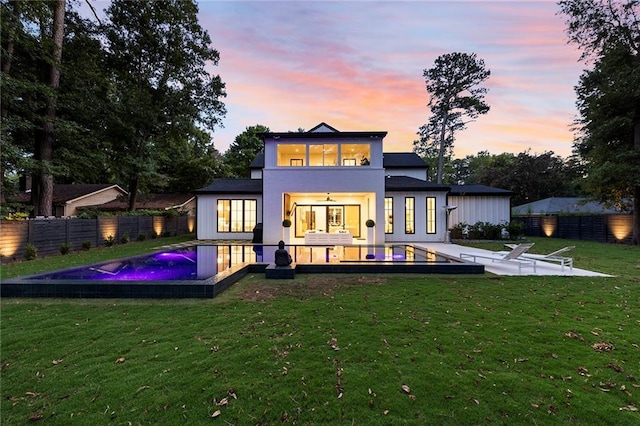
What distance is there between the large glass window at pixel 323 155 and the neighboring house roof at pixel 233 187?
474 cm

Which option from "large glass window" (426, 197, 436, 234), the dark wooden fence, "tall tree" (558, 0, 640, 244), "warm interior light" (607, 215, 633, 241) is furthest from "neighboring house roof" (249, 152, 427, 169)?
"warm interior light" (607, 215, 633, 241)

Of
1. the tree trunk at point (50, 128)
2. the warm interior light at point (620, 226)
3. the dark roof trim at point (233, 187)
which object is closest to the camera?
the tree trunk at point (50, 128)

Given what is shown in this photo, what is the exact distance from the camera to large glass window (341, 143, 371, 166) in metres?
14.8

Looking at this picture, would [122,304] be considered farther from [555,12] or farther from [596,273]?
[555,12]

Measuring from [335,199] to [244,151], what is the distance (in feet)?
77.8

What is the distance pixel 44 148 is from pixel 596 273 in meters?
24.4

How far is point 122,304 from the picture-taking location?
5152 mm

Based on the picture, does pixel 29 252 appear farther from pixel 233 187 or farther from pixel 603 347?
pixel 603 347

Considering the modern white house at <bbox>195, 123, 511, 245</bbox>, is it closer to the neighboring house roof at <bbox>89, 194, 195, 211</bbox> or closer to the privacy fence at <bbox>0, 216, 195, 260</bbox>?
the privacy fence at <bbox>0, 216, 195, 260</bbox>

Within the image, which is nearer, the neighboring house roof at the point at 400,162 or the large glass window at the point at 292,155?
the large glass window at the point at 292,155

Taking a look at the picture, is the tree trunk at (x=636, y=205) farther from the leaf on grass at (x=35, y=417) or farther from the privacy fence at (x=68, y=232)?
the privacy fence at (x=68, y=232)

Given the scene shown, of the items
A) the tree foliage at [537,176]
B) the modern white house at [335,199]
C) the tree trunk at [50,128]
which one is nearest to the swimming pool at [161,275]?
the modern white house at [335,199]

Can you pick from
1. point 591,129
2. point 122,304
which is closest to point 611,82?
point 591,129

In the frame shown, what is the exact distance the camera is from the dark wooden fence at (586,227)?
1727 centimetres
